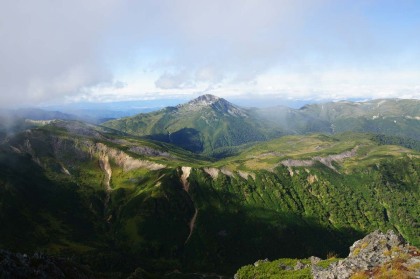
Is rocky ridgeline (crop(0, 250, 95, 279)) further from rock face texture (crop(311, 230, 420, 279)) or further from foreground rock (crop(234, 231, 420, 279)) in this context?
foreground rock (crop(234, 231, 420, 279))

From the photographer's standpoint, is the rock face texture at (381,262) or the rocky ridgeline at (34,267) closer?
the rocky ridgeline at (34,267)

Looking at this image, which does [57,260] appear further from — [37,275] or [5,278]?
[5,278]

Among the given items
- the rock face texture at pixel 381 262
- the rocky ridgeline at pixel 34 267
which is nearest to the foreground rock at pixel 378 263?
the rock face texture at pixel 381 262

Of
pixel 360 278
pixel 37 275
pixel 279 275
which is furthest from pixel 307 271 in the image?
pixel 37 275

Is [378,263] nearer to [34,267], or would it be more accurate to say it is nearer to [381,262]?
[381,262]

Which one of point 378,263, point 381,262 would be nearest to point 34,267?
point 378,263

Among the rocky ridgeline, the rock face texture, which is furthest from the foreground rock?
the rocky ridgeline

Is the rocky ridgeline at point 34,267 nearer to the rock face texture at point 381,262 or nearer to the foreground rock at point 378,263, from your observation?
the rock face texture at point 381,262
